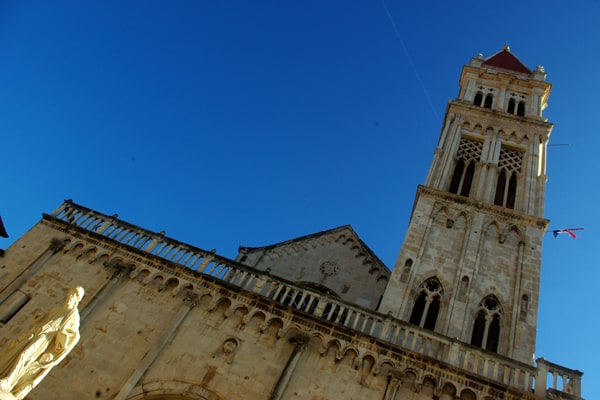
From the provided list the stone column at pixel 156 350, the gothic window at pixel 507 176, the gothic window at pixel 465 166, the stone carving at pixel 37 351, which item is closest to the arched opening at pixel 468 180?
the gothic window at pixel 465 166

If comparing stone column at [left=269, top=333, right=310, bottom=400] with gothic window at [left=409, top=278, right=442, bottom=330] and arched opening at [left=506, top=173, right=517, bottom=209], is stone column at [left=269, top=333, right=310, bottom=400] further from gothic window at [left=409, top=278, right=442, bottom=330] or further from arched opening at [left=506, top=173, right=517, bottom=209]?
arched opening at [left=506, top=173, right=517, bottom=209]

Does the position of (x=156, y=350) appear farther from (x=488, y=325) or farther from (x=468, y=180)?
(x=468, y=180)

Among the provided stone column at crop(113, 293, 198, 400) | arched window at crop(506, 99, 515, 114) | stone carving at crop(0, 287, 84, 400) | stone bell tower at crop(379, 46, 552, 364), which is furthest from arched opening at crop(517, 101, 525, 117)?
stone carving at crop(0, 287, 84, 400)

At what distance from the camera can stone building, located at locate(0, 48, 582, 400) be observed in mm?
12641

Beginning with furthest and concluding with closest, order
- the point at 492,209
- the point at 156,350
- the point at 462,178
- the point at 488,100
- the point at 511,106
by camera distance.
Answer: the point at 488,100 → the point at 511,106 → the point at 462,178 → the point at 492,209 → the point at 156,350

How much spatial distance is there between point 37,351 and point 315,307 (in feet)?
27.8

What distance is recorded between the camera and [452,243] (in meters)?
18.6

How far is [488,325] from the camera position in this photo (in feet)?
53.4

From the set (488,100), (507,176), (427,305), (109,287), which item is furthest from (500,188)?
(109,287)

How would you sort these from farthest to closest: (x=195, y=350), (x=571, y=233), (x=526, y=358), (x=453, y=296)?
1. (x=571, y=233)
2. (x=453, y=296)
3. (x=526, y=358)
4. (x=195, y=350)

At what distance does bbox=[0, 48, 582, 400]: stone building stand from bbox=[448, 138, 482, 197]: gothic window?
0.34 ft

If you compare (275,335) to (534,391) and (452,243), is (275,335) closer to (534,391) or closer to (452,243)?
(534,391)

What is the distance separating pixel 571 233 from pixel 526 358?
855 cm

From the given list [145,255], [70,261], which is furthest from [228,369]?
[70,261]
